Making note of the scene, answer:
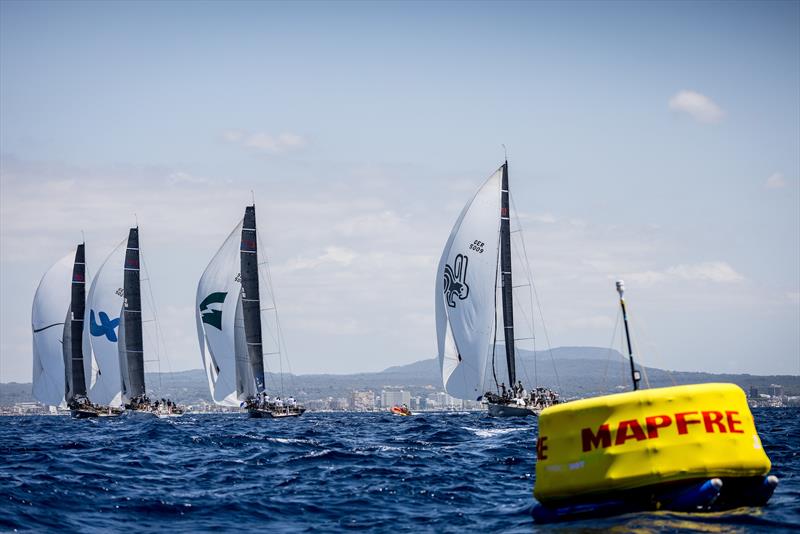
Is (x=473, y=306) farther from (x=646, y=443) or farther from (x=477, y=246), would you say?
(x=646, y=443)

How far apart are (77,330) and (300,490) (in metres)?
68.1

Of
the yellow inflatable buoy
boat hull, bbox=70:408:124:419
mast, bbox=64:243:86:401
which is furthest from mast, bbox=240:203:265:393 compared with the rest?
the yellow inflatable buoy

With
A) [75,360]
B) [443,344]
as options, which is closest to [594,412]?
[443,344]

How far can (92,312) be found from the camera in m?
80.4

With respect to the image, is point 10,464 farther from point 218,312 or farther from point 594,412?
point 218,312

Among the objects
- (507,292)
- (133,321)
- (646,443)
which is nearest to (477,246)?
(507,292)

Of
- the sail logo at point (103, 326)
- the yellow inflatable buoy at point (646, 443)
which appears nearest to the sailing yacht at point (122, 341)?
the sail logo at point (103, 326)

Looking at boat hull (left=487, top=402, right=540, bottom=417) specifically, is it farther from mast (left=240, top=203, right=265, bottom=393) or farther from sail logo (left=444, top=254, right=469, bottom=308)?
mast (left=240, top=203, right=265, bottom=393)

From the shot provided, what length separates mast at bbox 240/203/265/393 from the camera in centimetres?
7594

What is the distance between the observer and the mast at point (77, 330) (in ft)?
277

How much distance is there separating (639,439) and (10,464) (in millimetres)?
18015

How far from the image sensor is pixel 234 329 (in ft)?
248

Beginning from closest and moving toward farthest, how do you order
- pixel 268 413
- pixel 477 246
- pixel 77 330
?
pixel 477 246 < pixel 268 413 < pixel 77 330

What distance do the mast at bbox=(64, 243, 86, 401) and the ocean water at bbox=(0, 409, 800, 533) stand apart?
173 feet
